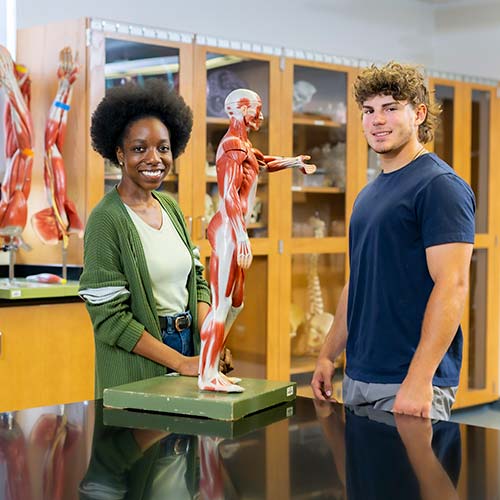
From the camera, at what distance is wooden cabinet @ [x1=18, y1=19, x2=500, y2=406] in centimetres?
373

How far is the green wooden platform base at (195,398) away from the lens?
1.53 meters

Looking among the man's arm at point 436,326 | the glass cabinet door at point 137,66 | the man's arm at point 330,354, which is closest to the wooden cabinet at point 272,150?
the glass cabinet door at point 137,66

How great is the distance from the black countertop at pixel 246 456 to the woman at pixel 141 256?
1.02 feet

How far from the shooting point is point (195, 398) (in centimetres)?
155

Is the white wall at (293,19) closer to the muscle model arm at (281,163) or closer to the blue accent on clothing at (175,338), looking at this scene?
the blue accent on clothing at (175,338)

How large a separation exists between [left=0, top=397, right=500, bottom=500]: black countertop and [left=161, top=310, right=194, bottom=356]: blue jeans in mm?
388

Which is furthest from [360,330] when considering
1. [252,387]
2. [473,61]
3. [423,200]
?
[473,61]

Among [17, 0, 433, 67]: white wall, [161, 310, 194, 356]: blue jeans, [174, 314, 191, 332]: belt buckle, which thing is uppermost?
[17, 0, 433, 67]: white wall

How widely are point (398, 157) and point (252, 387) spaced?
2.48 ft

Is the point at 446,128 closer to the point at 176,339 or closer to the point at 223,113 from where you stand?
the point at 223,113

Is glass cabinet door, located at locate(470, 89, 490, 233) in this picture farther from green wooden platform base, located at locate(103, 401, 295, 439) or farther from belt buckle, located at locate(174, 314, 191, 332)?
green wooden platform base, located at locate(103, 401, 295, 439)

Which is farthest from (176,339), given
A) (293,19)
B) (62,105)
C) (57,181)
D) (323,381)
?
(293,19)

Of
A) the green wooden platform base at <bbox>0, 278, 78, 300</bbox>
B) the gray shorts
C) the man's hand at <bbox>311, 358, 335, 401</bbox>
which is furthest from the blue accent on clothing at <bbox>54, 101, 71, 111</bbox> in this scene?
the gray shorts

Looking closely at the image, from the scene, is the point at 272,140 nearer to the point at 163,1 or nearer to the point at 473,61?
the point at 163,1
